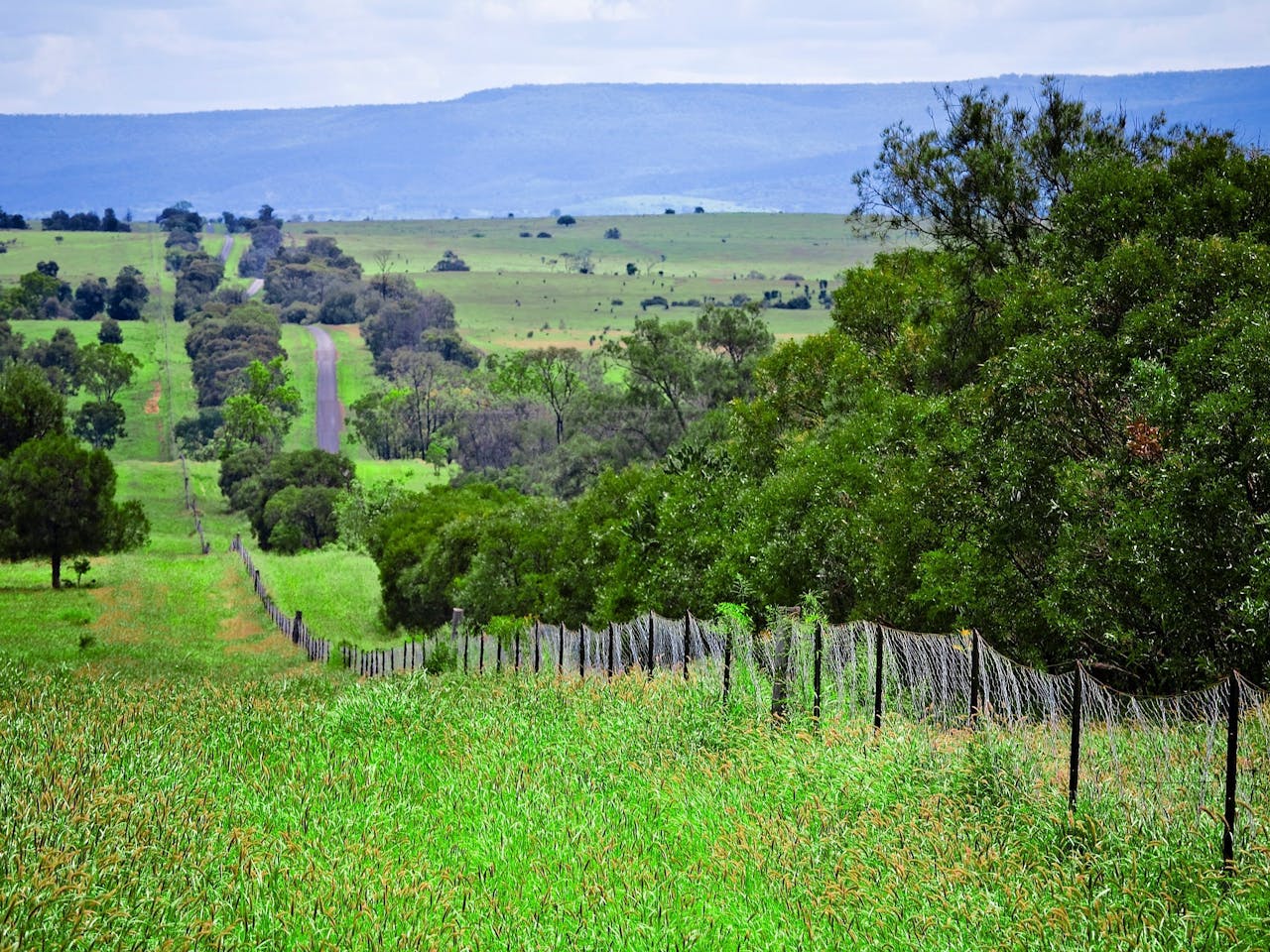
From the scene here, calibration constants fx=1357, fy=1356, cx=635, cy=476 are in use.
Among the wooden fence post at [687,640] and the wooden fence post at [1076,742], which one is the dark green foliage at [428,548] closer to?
the wooden fence post at [687,640]

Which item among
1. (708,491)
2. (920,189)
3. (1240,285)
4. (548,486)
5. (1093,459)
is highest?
(920,189)

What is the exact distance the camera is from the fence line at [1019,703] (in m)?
8.83

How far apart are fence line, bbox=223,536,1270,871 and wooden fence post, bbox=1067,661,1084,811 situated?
1 centimetres

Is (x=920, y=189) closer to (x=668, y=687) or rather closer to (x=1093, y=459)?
(x=1093, y=459)

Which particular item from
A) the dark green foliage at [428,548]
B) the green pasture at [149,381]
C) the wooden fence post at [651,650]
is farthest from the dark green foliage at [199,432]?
the wooden fence post at [651,650]

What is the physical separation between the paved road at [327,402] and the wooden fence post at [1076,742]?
108113mm

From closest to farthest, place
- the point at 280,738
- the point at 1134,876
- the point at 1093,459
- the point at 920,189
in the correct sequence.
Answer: the point at 1134,876, the point at 280,738, the point at 1093,459, the point at 920,189

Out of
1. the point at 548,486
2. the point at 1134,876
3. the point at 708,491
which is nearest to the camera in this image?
the point at 1134,876

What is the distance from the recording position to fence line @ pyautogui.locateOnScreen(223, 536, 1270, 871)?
29.0 feet

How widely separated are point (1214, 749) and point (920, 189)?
21.4m

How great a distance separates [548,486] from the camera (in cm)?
8538

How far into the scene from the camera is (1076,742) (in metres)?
9.12

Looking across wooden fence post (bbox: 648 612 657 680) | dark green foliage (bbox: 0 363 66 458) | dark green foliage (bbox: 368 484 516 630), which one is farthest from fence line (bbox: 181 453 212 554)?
wooden fence post (bbox: 648 612 657 680)

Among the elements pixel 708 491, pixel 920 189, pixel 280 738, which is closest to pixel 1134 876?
pixel 280 738
